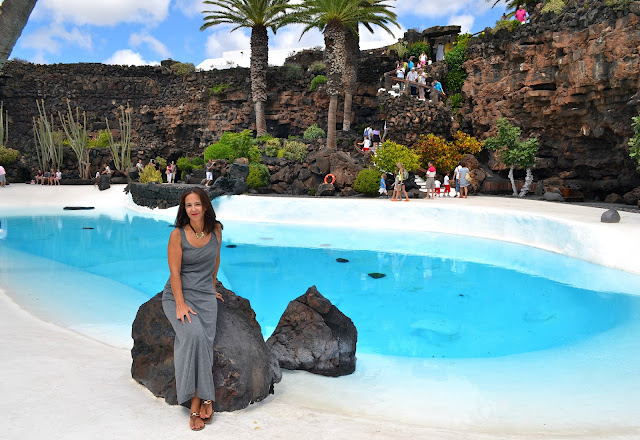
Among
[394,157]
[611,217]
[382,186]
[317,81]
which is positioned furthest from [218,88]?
[611,217]

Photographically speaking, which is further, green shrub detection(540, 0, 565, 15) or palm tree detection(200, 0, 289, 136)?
palm tree detection(200, 0, 289, 136)

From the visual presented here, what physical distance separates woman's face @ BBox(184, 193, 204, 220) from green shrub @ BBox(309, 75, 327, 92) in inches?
1042

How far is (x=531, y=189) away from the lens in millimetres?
21719

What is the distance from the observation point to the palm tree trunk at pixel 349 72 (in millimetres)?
27641

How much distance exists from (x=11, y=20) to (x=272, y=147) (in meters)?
20.1

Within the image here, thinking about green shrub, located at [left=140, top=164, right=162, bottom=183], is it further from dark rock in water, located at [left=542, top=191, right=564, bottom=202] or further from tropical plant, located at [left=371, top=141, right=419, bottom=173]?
dark rock in water, located at [left=542, top=191, right=564, bottom=202]

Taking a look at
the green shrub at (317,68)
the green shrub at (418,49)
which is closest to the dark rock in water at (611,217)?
the green shrub at (418,49)

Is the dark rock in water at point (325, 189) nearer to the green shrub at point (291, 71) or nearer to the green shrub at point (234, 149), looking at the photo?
the green shrub at point (234, 149)

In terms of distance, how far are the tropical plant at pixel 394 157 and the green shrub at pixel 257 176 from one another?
520cm

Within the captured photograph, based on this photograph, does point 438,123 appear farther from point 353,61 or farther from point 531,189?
point 353,61

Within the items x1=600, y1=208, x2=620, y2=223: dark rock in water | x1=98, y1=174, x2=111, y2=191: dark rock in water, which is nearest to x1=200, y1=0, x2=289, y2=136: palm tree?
x1=98, y1=174, x2=111, y2=191: dark rock in water

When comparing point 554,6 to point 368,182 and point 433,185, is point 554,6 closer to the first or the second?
point 433,185

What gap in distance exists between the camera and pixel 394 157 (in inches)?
766

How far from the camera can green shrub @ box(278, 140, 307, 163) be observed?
76.8ft
